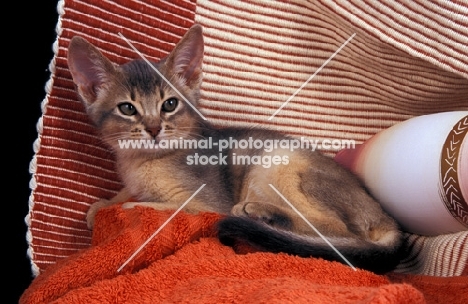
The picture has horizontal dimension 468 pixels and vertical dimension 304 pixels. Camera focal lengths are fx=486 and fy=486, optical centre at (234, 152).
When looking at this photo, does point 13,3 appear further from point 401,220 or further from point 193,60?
point 401,220

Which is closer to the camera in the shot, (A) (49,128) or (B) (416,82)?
(A) (49,128)

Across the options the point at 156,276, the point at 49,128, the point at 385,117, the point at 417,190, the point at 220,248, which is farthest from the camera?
the point at 385,117

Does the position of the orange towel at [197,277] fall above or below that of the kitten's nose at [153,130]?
below

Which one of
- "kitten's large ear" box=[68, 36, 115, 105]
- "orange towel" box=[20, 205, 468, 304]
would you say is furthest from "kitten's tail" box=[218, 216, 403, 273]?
→ "kitten's large ear" box=[68, 36, 115, 105]

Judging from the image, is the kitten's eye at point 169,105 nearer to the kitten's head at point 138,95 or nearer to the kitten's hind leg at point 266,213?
the kitten's head at point 138,95

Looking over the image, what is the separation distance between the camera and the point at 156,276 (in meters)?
1.01

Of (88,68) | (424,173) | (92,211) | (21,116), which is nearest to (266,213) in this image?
(424,173)

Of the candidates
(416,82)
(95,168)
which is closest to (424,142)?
(416,82)

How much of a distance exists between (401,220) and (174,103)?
2.37 ft

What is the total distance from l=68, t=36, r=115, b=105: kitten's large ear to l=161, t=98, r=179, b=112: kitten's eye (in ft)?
0.57

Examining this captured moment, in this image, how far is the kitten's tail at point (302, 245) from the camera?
111 centimetres

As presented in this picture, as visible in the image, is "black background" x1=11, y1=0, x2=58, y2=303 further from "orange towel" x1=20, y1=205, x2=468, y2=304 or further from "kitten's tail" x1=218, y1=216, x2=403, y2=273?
"kitten's tail" x1=218, y1=216, x2=403, y2=273

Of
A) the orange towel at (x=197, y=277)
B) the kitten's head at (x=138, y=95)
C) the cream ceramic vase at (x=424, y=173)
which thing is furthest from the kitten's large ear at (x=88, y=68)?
the cream ceramic vase at (x=424, y=173)

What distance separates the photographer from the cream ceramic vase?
119 cm
